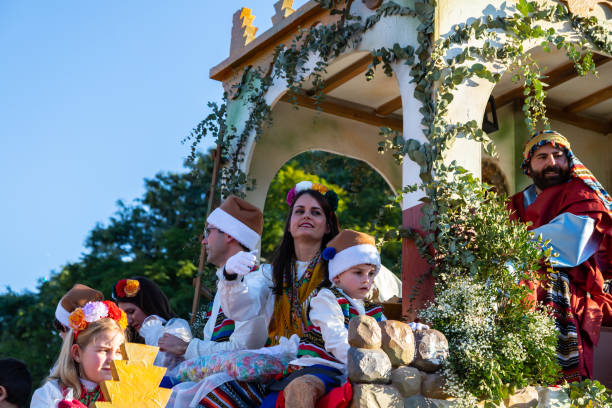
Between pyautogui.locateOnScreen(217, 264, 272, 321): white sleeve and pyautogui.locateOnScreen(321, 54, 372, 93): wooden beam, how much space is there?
2497 millimetres

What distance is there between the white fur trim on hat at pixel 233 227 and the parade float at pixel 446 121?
1.00 m

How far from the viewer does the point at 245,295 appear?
4.25 metres

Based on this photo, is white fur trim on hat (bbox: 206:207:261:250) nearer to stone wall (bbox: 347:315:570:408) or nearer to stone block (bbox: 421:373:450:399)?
stone wall (bbox: 347:315:570:408)

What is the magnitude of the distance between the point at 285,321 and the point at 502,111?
13.2 ft

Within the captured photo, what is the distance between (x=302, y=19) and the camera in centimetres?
616

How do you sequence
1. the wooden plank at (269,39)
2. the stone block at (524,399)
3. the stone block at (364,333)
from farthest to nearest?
1. the wooden plank at (269,39)
2. the stone block at (524,399)
3. the stone block at (364,333)

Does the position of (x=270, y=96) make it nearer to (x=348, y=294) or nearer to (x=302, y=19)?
(x=302, y=19)

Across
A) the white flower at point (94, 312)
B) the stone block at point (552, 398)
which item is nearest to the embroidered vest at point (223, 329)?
the white flower at point (94, 312)

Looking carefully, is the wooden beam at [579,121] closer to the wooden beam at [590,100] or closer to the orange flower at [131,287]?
the wooden beam at [590,100]

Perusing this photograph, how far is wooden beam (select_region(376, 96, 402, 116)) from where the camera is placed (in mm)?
7228

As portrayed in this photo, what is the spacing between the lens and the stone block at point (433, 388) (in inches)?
140

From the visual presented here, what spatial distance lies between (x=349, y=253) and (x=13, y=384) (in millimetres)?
1932

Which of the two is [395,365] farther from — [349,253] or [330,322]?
[349,253]

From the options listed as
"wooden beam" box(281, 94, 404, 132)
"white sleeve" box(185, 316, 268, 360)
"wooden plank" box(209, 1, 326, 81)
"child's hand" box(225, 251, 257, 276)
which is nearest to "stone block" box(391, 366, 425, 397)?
"child's hand" box(225, 251, 257, 276)
